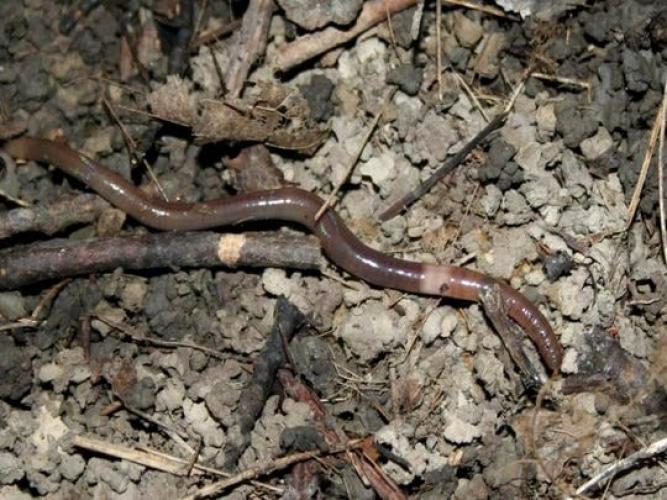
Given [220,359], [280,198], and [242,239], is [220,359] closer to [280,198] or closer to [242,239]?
[242,239]

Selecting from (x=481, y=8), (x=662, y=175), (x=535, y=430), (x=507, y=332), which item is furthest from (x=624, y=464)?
(x=481, y=8)

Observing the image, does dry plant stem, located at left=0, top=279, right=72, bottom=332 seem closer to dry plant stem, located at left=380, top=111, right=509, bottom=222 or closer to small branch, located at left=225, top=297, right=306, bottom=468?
small branch, located at left=225, top=297, right=306, bottom=468

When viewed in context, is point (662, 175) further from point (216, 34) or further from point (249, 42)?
point (216, 34)

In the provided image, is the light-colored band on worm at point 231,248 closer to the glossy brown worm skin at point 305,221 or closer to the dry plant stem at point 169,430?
the glossy brown worm skin at point 305,221

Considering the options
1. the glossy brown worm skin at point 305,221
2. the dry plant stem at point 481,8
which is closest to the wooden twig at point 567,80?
the dry plant stem at point 481,8

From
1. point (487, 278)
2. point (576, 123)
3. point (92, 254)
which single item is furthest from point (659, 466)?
point (92, 254)

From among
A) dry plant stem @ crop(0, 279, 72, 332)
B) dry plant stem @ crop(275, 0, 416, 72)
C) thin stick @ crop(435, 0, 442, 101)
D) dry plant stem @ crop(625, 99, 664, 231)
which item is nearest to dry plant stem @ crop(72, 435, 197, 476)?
dry plant stem @ crop(0, 279, 72, 332)
